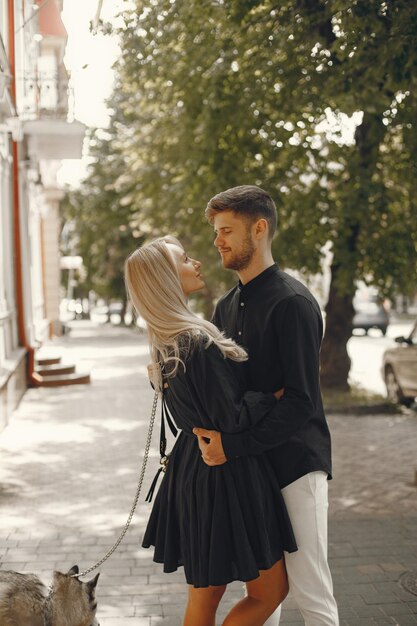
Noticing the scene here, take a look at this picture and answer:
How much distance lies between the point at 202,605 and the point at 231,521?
0.41 m

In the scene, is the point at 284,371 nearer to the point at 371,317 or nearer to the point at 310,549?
the point at 310,549

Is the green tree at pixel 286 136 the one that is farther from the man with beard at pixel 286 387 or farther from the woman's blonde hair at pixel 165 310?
the woman's blonde hair at pixel 165 310

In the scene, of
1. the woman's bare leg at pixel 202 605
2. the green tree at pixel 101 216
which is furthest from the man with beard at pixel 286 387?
the green tree at pixel 101 216

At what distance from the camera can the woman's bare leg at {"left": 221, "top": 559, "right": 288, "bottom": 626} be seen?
302 cm

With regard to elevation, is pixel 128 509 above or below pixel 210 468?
below

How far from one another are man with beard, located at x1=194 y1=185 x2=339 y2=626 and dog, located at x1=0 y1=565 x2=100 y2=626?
92cm

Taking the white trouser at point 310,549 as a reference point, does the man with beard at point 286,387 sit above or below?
above

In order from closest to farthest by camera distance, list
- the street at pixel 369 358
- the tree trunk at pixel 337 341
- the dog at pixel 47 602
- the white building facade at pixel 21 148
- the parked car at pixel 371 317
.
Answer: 1. the dog at pixel 47 602
2. the white building facade at pixel 21 148
3. the tree trunk at pixel 337 341
4. the street at pixel 369 358
5. the parked car at pixel 371 317

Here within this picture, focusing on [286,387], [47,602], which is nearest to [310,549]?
[286,387]

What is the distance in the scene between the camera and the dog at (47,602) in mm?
3242

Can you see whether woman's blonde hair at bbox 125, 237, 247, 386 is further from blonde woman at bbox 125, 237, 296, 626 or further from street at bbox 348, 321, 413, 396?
street at bbox 348, 321, 413, 396

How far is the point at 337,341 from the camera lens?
13.6 metres

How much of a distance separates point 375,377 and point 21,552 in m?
12.7

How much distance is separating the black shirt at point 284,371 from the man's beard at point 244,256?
0.26 feet
